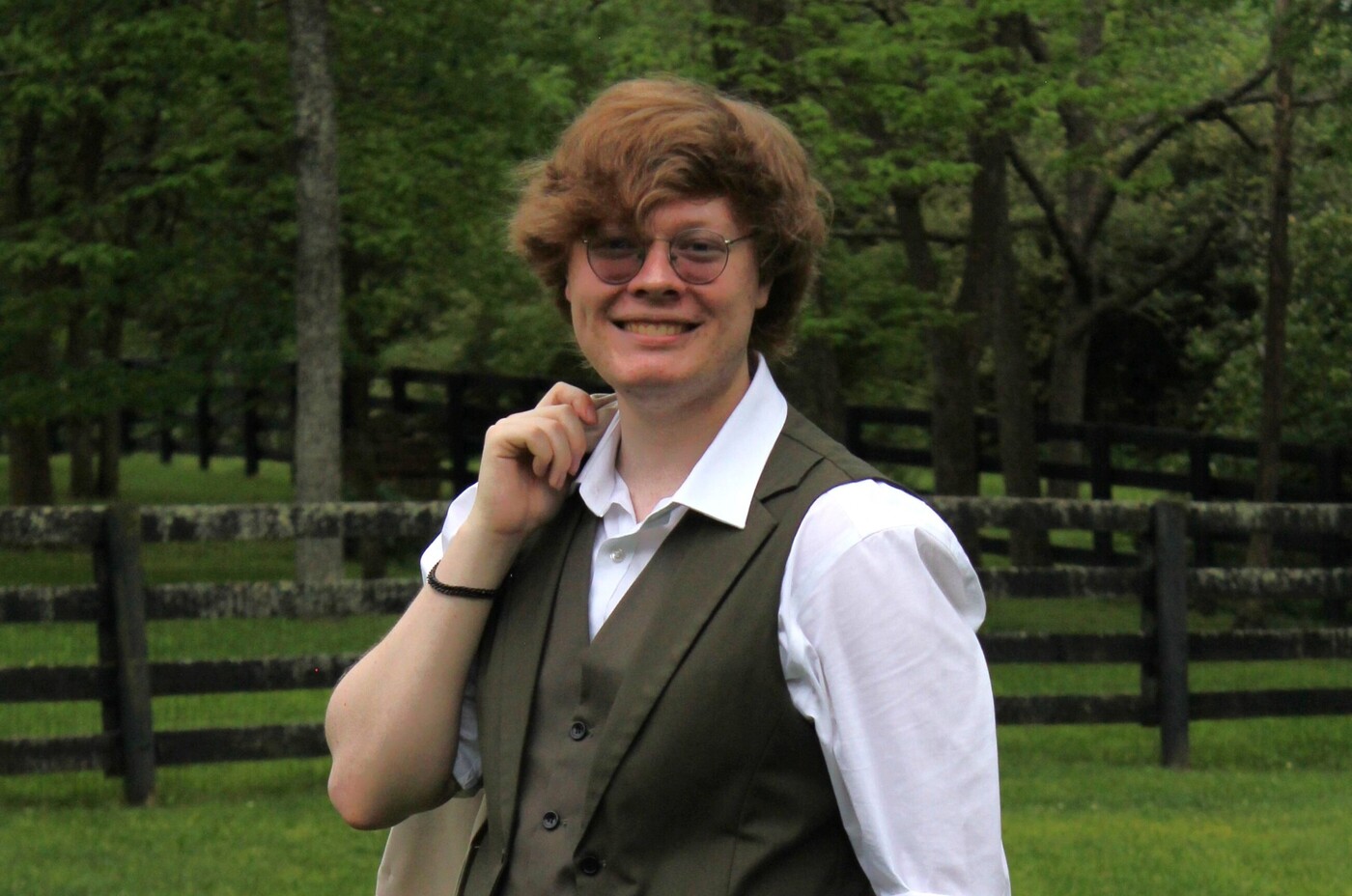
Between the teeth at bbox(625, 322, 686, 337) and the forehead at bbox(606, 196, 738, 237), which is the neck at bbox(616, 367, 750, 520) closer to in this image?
the teeth at bbox(625, 322, 686, 337)

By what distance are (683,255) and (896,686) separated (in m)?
0.60

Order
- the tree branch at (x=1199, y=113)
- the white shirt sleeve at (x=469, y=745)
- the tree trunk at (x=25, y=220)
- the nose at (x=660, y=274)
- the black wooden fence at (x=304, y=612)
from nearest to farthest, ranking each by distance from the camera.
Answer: the nose at (x=660, y=274) → the white shirt sleeve at (x=469, y=745) → the black wooden fence at (x=304, y=612) → the tree trunk at (x=25, y=220) → the tree branch at (x=1199, y=113)

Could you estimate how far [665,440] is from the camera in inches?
88.9

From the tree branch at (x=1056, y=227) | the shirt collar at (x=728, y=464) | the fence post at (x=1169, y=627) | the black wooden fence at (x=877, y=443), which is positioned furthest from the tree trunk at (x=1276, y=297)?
the shirt collar at (x=728, y=464)

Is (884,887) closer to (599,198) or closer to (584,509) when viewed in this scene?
(584,509)

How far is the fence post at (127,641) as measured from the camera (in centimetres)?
725

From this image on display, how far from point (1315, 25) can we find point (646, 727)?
11279 millimetres

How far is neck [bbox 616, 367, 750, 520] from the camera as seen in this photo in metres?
2.23

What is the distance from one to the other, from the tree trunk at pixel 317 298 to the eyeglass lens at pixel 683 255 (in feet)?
35.7

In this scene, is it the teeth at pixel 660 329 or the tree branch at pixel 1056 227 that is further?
the tree branch at pixel 1056 227

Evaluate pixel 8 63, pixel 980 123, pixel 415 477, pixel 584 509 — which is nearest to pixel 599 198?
pixel 584 509

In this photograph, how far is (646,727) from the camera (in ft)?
6.53

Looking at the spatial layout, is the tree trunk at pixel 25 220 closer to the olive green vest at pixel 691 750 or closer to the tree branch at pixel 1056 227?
the tree branch at pixel 1056 227

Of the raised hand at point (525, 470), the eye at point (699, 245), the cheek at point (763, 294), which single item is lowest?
the raised hand at point (525, 470)
